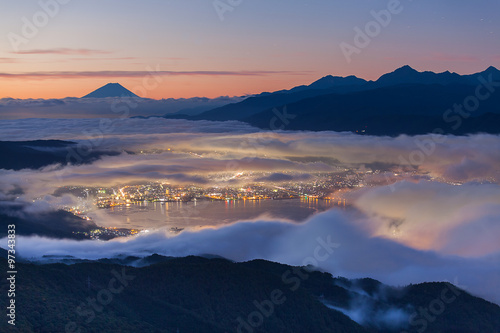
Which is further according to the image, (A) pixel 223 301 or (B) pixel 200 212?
(B) pixel 200 212

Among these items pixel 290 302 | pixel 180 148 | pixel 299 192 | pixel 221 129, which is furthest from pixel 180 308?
pixel 221 129

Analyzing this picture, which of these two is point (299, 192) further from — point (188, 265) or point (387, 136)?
point (188, 265)

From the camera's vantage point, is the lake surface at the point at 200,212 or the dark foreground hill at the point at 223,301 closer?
the dark foreground hill at the point at 223,301

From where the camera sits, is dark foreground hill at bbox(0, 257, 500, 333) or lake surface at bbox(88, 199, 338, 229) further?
lake surface at bbox(88, 199, 338, 229)

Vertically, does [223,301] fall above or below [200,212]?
above
